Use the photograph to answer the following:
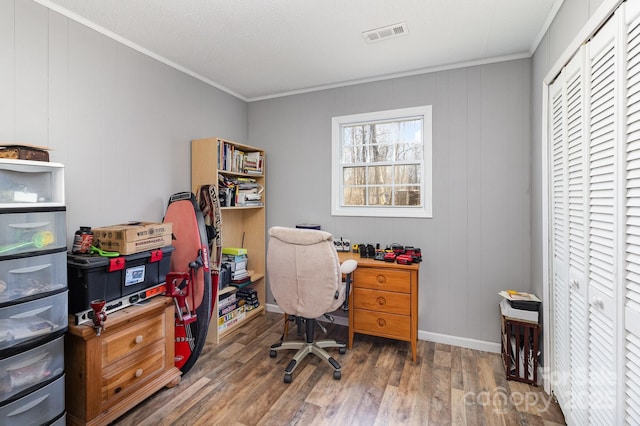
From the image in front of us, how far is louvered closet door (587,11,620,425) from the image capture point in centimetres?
120

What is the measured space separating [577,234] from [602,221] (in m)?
0.32

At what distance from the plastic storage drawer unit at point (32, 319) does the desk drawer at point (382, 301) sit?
6.59 feet

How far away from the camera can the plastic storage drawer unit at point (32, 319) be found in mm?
1359

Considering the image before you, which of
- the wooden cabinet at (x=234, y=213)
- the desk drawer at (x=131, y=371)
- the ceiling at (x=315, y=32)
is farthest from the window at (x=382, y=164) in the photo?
the desk drawer at (x=131, y=371)

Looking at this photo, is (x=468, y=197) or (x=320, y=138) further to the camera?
(x=320, y=138)

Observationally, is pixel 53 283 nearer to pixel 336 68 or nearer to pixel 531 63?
pixel 336 68

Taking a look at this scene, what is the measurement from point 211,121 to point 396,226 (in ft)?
7.31

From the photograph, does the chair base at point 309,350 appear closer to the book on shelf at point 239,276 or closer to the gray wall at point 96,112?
the book on shelf at point 239,276

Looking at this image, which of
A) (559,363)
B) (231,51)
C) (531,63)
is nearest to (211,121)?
(231,51)

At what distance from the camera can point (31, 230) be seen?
147 centimetres

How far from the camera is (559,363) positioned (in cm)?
186

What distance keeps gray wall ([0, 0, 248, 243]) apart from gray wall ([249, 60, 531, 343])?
1691 millimetres

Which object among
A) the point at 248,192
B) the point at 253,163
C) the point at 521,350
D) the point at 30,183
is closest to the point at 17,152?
the point at 30,183

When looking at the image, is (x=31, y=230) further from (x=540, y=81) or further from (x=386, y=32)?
(x=540, y=81)
